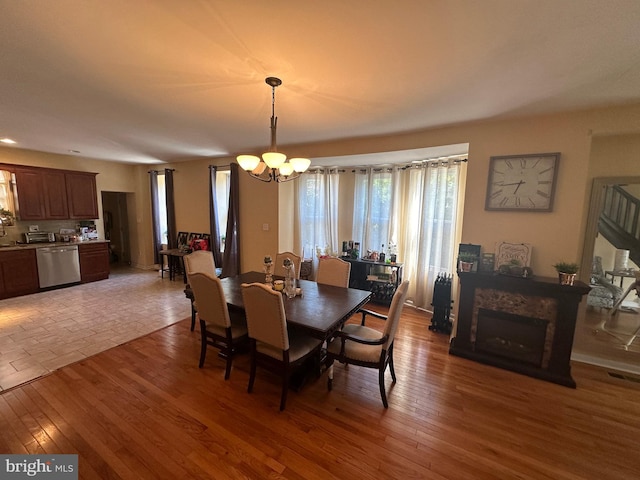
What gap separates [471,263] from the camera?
110 inches

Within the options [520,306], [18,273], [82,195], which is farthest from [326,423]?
[82,195]

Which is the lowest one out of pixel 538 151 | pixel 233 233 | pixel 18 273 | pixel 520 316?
pixel 18 273

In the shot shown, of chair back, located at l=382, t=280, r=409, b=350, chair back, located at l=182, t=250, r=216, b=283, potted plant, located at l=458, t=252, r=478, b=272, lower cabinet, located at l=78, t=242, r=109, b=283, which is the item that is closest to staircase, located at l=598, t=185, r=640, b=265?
potted plant, located at l=458, t=252, r=478, b=272

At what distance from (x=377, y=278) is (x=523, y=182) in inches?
89.5

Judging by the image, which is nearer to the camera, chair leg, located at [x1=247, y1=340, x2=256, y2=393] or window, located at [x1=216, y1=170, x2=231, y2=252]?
chair leg, located at [x1=247, y1=340, x2=256, y2=393]

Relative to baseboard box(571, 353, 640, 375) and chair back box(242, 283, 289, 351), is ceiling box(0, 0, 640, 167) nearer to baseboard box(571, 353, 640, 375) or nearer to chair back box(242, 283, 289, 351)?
chair back box(242, 283, 289, 351)

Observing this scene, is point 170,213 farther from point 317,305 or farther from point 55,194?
point 317,305

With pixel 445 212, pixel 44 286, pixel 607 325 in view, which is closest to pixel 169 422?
pixel 445 212

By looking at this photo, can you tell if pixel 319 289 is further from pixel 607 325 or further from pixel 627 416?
pixel 607 325

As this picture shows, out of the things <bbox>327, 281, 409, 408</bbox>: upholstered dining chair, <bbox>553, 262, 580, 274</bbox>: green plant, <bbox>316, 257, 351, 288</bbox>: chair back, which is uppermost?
<bbox>553, 262, 580, 274</bbox>: green plant

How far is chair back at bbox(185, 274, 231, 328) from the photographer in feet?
7.30

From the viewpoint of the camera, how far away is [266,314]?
76.8 inches

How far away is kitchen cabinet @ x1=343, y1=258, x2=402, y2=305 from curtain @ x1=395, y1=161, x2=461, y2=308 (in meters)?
0.29

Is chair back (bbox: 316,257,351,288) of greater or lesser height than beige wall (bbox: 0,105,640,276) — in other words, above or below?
below
